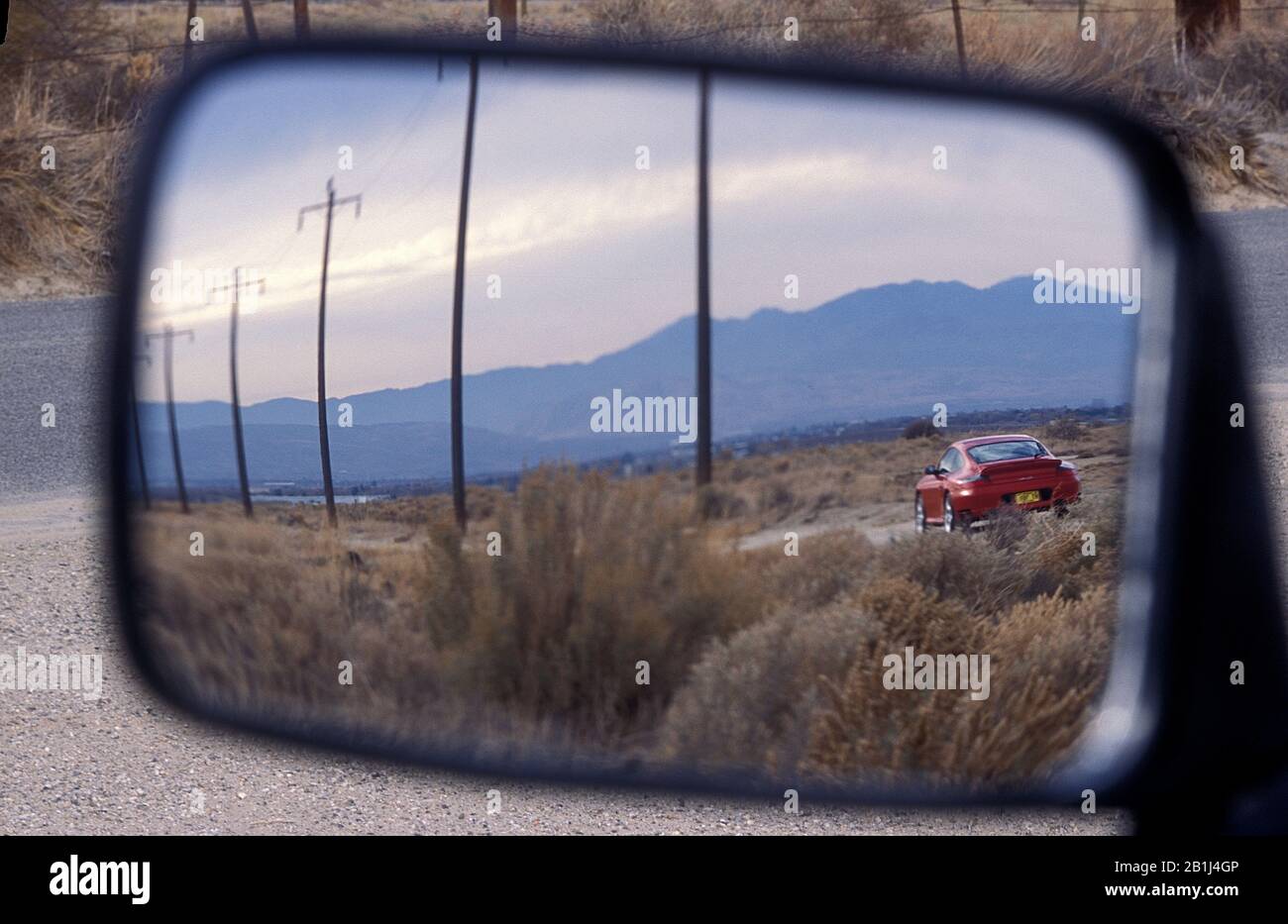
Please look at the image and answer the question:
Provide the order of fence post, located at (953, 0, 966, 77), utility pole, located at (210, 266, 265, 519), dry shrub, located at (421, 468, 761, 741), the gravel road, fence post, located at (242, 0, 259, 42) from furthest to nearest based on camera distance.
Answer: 1. fence post, located at (953, 0, 966, 77)
2. fence post, located at (242, 0, 259, 42)
3. the gravel road
4. utility pole, located at (210, 266, 265, 519)
5. dry shrub, located at (421, 468, 761, 741)

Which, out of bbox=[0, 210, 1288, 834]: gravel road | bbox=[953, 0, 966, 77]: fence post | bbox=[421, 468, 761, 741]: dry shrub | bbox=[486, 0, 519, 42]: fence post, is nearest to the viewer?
bbox=[421, 468, 761, 741]: dry shrub

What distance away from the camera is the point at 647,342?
1257 millimetres

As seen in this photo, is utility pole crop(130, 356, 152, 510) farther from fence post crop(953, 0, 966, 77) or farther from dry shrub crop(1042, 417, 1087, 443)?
fence post crop(953, 0, 966, 77)

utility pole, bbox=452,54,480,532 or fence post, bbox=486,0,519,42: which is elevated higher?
fence post, bbox=486,0,519,42

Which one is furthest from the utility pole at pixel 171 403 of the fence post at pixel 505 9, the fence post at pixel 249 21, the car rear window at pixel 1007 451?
the fence post at pixel 505 9

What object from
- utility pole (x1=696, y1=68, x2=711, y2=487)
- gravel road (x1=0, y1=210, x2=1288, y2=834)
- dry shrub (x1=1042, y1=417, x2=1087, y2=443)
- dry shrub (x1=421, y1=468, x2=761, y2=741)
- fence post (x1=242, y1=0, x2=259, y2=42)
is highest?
fence post (x1=242, y1=0, x2=259, y2=42)

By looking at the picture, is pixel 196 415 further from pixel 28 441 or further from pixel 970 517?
pixel 28 441

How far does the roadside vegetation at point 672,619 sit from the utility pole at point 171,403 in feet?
0.09

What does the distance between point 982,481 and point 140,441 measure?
0.87 meters

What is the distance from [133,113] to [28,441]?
5940 mm

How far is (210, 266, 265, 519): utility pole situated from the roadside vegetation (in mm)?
33

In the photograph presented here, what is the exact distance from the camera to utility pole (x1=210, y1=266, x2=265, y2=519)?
4.31 ft

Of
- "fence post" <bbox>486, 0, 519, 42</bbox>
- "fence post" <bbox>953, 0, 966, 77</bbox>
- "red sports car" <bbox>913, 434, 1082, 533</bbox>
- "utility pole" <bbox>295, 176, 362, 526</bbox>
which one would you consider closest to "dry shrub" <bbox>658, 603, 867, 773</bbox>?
"red sports car" <bbox>913, 434, 1082, 533</bbox>

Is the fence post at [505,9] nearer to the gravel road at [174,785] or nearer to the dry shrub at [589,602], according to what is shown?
the gravel road at [174,785]
